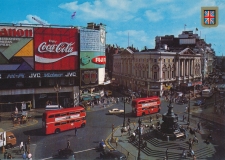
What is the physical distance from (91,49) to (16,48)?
47.3 ft

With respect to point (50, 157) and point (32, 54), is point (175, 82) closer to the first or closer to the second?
point (32, 54)

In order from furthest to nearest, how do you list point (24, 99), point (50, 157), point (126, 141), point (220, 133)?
point (24, 99) < point (220, 133) < point (126, 141) < point (50, 157)

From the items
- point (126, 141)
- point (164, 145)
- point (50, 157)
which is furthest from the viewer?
point (126, 141)

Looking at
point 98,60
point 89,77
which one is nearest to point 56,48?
point 89,77

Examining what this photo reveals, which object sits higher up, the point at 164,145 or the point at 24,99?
the point at 24,99

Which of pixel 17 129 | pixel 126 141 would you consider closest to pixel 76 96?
pixel 17 129

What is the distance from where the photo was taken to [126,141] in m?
28.6

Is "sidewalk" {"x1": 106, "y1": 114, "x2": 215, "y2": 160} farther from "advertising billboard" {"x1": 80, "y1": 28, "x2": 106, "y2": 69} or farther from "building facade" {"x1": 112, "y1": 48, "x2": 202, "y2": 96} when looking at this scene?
"building facade" {"x1": 112, "y1": 48, "x2": 202, "y2": 96}

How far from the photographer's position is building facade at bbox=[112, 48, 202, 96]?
188 feet

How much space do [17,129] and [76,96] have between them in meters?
16.4

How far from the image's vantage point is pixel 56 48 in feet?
147

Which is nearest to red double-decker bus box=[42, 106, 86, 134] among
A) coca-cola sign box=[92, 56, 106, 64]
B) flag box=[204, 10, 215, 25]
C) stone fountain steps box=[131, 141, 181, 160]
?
stone fountain steps box=[131, 141, 181, 160]

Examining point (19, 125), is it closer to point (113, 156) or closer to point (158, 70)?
point (113, 156)

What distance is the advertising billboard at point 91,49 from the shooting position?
47.3 metres
